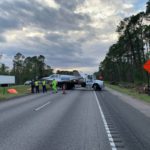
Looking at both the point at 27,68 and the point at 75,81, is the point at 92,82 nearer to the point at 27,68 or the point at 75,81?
the point at 75,81

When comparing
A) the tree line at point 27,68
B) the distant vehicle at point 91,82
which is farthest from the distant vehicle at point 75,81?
the tree line at point 27,68

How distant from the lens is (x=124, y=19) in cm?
7969

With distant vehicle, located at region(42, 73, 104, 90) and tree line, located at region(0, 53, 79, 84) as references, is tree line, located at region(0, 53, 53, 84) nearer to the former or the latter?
tree line, located at region(0, 53, 79, 84)

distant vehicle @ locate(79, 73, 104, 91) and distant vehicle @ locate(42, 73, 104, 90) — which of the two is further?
distant vehicle @ locate(42, 73, 104, 90)

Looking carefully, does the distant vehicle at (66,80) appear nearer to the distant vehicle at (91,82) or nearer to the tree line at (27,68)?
the distant vehicle at (91,82)

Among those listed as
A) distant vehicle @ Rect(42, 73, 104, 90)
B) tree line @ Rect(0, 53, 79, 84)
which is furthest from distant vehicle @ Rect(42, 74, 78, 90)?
tree line @ Rect(0, 53, 79, 84)

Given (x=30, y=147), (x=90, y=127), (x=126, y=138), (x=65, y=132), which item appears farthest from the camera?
(x=90, y=127)

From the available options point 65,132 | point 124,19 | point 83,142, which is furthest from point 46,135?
point 124,19

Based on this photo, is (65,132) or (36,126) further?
(36,126)

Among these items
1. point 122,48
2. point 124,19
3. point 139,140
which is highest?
point 124,19

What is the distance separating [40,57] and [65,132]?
573ft

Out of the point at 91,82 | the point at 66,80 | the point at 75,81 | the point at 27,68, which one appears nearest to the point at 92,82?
the point at 91,82

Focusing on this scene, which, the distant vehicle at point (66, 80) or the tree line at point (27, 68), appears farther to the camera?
the tree line at point (27, 68)

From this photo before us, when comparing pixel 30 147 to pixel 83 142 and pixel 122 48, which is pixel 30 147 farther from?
pixel 122 48
